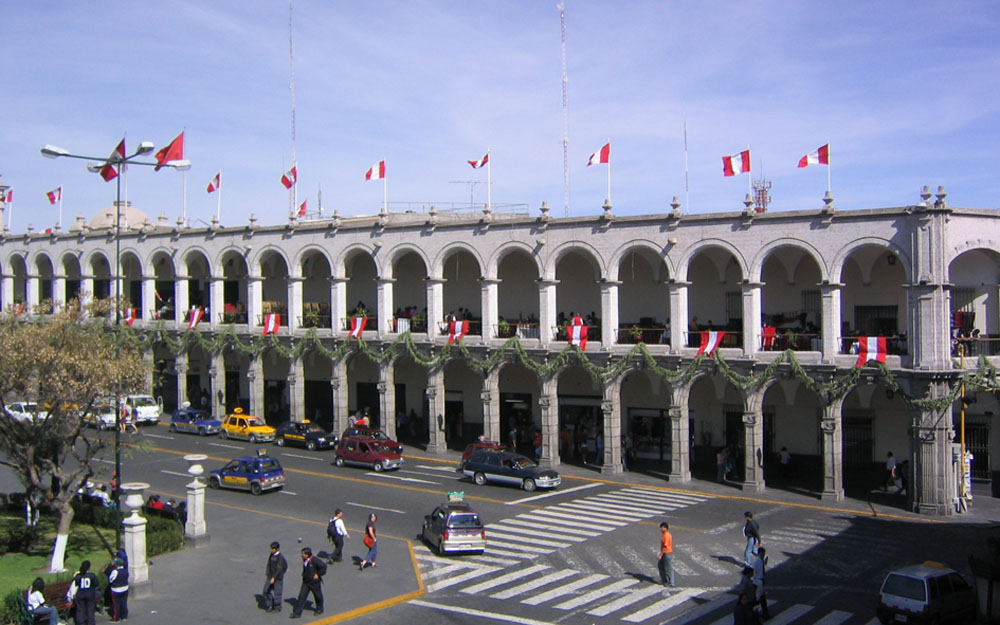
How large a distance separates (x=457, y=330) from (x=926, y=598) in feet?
92.2

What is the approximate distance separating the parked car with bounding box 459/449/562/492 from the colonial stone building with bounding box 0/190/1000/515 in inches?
200

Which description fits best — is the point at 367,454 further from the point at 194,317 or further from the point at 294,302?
the point at 194,317

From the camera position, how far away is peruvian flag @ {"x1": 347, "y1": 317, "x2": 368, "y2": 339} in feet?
158

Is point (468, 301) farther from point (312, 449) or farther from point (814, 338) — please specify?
point (814, 338)

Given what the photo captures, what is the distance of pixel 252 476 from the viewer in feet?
118

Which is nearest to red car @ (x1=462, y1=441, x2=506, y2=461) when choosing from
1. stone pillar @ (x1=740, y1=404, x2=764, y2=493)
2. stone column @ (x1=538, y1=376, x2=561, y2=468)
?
stone column @ (x1=538, y1=376, x2=561, y2=468)

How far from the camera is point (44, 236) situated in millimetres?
63688

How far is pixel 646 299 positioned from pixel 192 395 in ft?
108

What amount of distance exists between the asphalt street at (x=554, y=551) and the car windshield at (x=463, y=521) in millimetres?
1111

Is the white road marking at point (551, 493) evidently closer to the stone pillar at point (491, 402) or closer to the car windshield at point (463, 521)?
the car windshield at point (463, 521)

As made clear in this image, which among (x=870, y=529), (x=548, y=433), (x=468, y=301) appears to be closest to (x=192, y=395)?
(x=468, y=301)

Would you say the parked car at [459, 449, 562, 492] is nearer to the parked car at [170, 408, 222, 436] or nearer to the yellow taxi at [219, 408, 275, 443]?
the yellow taxi at [219, 408, 275, 443]

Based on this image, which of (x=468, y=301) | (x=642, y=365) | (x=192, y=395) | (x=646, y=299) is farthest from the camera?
(x=192, y=395)

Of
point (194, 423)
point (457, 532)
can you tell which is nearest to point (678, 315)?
point (457, 532)
